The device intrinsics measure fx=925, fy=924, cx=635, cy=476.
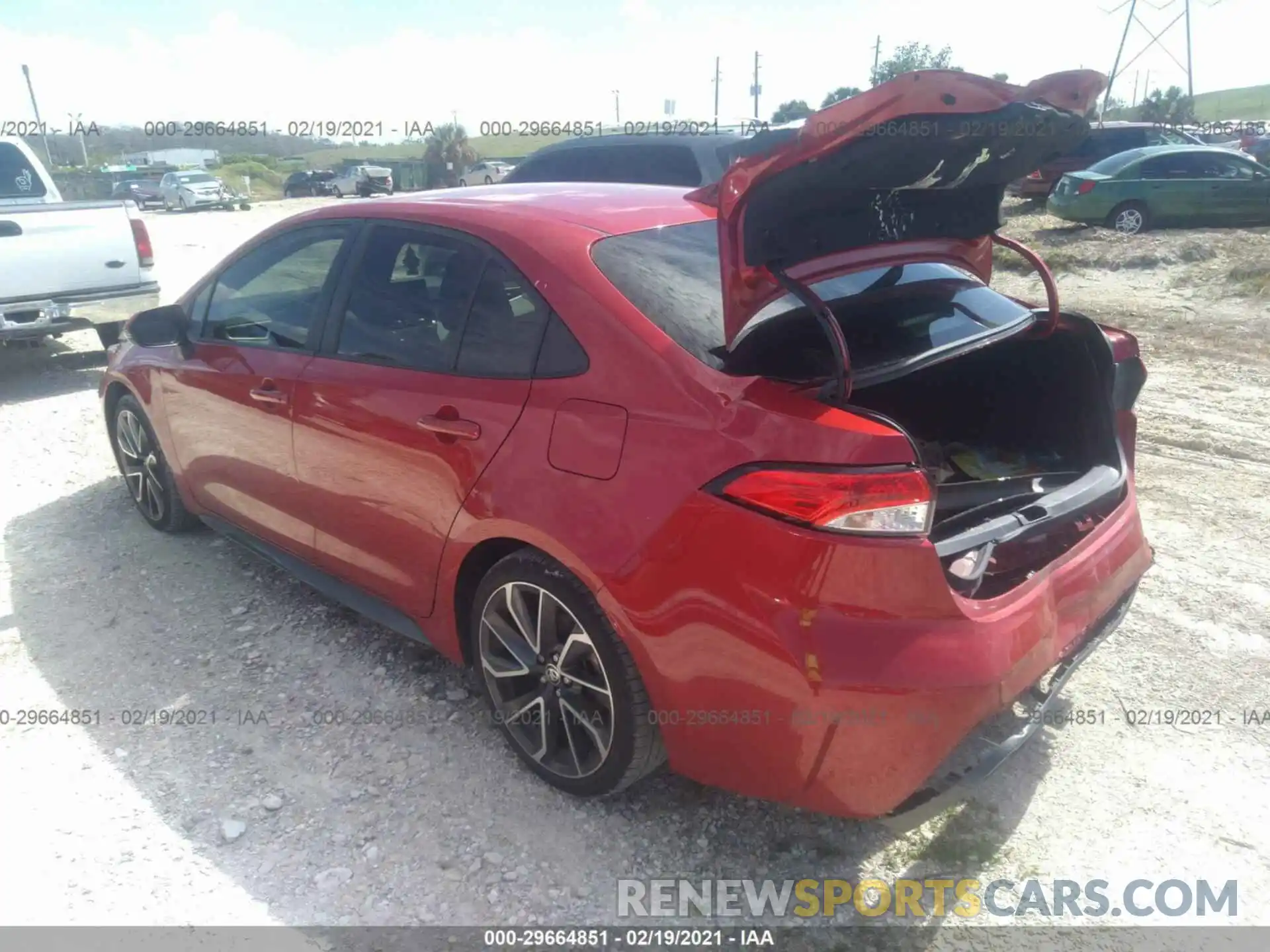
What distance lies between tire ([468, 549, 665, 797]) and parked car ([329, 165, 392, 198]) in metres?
37.5

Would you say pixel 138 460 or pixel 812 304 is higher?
pixel 812 304

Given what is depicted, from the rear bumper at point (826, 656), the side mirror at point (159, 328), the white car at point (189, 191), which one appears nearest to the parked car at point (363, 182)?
the white car at point (189, 191)

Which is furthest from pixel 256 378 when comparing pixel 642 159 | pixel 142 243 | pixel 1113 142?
pixel 1113 142

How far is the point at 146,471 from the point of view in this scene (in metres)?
4.65

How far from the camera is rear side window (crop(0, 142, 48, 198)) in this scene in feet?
28.4

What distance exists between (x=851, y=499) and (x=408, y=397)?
149 cm

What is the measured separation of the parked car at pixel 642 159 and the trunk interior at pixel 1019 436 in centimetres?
527

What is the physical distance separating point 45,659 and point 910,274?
11.4ft

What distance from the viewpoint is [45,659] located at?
3.59 m

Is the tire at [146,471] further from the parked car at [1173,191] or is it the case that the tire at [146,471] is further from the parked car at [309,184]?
the parked car at [309,184]

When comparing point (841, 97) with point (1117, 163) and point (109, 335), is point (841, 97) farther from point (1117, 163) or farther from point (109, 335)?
point (109, 335)

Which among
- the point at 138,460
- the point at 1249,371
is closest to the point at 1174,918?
the point at 138,460

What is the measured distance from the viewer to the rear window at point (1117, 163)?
14.0m

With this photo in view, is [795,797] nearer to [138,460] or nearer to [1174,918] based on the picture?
[1174,918]
